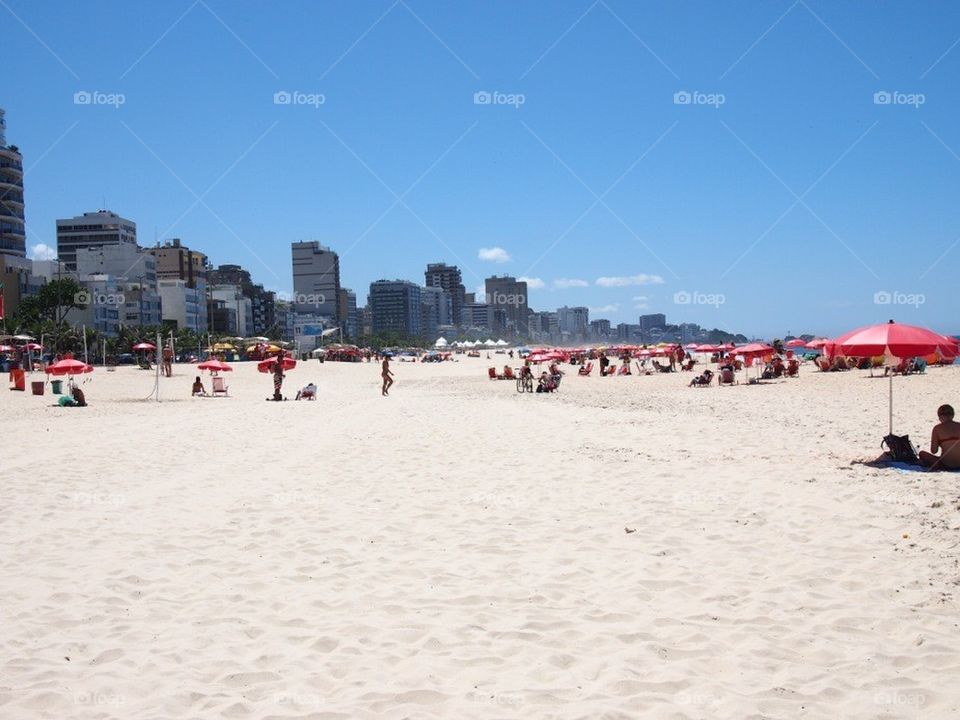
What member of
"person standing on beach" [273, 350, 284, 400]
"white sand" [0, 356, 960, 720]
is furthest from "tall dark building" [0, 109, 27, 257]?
"white sand" [0, 356, 960, 720]

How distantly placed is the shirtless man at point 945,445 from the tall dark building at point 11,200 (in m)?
80.8

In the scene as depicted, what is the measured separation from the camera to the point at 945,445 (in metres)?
9.21

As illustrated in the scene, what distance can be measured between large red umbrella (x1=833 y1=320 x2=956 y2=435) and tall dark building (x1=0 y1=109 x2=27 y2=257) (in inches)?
3146

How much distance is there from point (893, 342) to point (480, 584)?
6813mm

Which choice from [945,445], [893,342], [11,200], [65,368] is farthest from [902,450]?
[11,200]

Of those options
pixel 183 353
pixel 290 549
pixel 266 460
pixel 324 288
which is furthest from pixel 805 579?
pixel 324 288

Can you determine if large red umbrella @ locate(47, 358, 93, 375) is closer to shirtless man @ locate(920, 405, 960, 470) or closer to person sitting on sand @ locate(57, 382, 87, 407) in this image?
person sitting on sand @ locate(57, 382, 87, 407)

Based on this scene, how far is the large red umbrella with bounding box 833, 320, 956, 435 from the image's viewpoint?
9.20m

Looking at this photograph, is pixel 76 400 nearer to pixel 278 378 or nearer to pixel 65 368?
pixel 65 368

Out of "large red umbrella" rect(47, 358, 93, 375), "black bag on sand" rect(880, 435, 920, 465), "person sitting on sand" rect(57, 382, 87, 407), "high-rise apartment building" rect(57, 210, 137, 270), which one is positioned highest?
"high-rise apartment building" rect(57, 210, 137, 270)

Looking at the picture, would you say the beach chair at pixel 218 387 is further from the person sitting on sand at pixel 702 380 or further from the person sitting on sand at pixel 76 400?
the person sitting on sand at pixel 702 380

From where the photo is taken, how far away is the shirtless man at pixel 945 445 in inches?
360

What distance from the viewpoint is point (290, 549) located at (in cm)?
645

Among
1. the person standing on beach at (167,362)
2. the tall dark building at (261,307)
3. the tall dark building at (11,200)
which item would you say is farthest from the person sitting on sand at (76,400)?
the tall dark building at (261,307)
